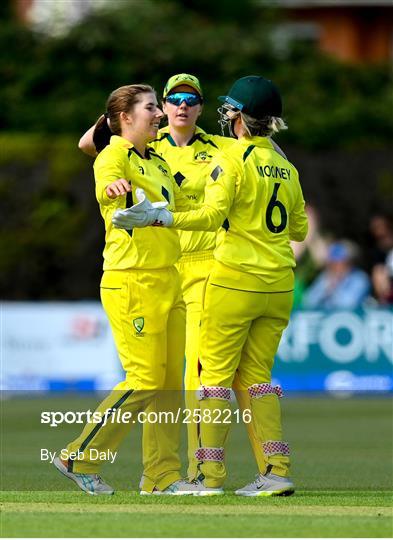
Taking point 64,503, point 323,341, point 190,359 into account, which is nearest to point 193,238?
point 190,359

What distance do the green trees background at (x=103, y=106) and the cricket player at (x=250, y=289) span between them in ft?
42.9

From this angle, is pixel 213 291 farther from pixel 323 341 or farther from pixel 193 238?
pixel 323 341

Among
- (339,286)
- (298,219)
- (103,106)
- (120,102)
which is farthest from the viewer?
(103,106)

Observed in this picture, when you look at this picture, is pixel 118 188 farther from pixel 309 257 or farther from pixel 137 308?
pixel 309 257

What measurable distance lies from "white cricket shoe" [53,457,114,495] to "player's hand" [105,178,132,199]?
151cm

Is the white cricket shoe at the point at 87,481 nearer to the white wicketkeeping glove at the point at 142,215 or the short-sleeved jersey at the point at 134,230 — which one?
the short-sleeved jersey at the point at 134,230

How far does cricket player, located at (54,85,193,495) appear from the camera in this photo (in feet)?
27.7

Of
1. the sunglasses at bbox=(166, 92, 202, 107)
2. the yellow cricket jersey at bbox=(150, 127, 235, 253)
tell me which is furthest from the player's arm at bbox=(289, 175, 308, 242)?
the sunglasses at bbox=(166, 92, 202, 107)

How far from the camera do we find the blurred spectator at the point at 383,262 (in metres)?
18.4

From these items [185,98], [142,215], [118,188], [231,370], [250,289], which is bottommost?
[231,370]

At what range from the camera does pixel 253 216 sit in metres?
8.52

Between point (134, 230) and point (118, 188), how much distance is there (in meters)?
0.38

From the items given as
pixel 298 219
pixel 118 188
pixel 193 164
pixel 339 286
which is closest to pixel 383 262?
pixel 339 286

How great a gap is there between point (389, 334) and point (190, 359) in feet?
29.0
